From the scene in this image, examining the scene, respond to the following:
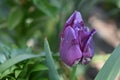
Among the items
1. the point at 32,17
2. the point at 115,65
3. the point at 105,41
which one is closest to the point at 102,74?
the point at 115,65

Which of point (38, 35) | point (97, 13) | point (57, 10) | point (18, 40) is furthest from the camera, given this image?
point (97, 13)

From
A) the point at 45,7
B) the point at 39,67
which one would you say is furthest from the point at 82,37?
the point at 45,7

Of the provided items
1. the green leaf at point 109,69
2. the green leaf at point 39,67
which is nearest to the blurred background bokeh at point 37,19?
the green leaf at point 39,67

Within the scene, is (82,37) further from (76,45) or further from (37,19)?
(37,19)

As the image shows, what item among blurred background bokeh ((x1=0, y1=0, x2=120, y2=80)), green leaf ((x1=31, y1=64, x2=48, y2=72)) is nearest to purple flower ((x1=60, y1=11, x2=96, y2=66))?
green leaf ((x1=31, y1=64, x2=48, y2=72))

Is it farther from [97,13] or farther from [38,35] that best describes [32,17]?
[97,13]

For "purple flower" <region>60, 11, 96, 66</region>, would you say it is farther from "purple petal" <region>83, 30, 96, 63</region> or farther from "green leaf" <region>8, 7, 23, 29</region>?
"green leaf" <region>8, 7, 23, 29</region>
